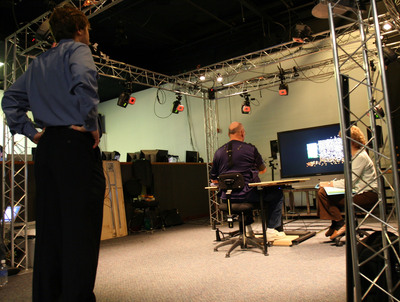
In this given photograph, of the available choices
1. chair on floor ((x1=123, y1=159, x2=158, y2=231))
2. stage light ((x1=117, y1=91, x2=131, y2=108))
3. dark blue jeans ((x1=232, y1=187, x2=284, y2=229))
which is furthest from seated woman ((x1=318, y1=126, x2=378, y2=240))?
stage light ((x1=117, y1=91, x2=131, y2=108))

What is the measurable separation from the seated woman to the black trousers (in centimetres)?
285

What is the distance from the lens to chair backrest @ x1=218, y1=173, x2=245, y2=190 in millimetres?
3697

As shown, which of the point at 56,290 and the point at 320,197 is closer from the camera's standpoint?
the point at 56,290

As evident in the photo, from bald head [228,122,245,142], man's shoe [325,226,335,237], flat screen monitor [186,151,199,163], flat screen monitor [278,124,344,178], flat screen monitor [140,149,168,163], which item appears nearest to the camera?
bald head [228,122,245,142]

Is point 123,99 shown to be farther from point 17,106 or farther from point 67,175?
point 67,175

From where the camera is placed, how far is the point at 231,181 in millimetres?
3730

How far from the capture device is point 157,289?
2.72 metres

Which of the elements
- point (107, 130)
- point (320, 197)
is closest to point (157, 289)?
point (320, 197)

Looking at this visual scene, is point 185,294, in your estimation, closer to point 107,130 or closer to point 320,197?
point 320,197

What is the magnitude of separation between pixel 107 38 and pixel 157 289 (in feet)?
24.1

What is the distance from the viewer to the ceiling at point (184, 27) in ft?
23.4

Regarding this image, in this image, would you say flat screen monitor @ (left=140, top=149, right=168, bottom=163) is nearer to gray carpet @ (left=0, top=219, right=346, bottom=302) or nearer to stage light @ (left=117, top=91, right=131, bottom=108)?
stage light @ (left=117, top=91, right=131, bottom=108)

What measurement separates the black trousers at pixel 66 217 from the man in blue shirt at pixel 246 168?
250cm

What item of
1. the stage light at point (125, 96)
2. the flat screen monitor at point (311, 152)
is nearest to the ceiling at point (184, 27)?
the stage light at point (125, 96)
